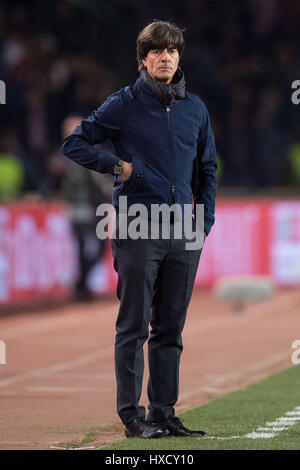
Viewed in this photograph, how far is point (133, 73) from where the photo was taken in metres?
19.5

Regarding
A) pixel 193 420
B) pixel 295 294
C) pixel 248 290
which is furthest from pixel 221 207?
pixel 193 420

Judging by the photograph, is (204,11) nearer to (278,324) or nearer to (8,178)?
(8,178)

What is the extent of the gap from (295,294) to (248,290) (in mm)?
2469

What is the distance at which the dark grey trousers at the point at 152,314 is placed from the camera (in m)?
6.42

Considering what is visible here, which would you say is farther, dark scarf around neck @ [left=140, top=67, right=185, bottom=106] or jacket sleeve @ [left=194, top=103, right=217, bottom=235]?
jacket sleeve @ [left=194, top=103, right=217, bottom=235]

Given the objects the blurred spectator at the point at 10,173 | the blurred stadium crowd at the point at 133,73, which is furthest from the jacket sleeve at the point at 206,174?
the blurred stadium crowd at the point at 133,73

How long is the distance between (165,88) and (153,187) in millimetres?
539

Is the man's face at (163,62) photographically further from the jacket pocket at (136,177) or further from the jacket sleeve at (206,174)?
the jacket pocket at (136,177)

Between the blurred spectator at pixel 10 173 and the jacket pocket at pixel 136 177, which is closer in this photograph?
the jacket pocket at pixel 136 177

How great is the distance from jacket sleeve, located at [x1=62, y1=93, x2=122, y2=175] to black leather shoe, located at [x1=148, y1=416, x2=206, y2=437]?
1416 mm

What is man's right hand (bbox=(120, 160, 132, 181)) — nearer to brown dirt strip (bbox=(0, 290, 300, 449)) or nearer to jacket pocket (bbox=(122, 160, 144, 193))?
jacket pocket (bbox=(122, 160, 144, 193))

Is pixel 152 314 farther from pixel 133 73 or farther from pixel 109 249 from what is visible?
pixel 133 73

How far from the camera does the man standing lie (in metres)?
6.41

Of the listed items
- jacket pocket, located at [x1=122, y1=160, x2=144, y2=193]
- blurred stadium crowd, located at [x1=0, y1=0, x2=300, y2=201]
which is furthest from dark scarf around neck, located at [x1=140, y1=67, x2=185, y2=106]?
blurred stadium crowd, located at [x1=0, y1=0, x2=300, y2=201]
